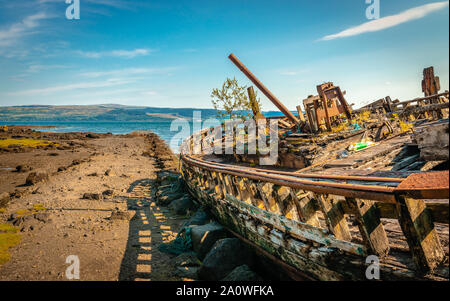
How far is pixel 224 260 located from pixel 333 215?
9.73 ft

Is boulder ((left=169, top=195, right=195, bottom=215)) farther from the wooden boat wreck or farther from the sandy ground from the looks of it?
the wooden boat wreck

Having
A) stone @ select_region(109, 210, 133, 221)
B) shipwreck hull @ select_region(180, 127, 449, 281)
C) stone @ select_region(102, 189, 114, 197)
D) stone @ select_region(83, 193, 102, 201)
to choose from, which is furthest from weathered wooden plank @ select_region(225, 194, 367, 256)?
stone @ select_region(102, 189, 114, 197)

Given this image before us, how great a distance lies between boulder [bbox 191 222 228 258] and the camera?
6.26m

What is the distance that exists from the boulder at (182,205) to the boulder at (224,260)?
4617 millimetres

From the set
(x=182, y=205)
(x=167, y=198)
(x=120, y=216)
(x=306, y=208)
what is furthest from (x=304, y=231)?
(x=167, y=198)

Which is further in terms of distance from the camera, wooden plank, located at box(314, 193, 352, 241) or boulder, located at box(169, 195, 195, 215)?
boulder, located at box(169, 195, 195, 215)

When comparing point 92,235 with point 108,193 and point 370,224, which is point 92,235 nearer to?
point 108,193

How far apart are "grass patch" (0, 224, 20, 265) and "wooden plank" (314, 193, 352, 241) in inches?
307

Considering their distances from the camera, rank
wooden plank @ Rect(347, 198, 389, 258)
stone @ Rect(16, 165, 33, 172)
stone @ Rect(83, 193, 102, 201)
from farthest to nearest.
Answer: stone @ Rect(16, 165, 33, 172) → stone @ Rect(83, 193, 102, 201) → wooden plank @ Rect(347, 198, 389, 258)

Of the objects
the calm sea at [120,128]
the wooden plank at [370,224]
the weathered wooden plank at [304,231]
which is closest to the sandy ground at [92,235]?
the weathered wooden plank at [304,231]

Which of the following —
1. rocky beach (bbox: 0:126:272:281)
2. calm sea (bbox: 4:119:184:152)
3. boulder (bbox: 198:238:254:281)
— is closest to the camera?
boulder (bbox: 198:238:254:281)
